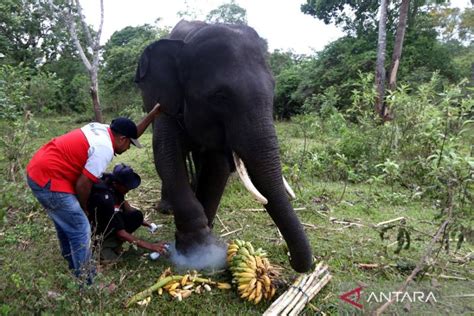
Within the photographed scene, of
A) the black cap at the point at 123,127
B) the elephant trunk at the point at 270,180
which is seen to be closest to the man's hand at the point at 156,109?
the black cap at the point at 123,127

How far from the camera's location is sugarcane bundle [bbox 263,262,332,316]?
307 centimetres

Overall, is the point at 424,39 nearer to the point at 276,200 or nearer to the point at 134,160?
the point at 134,160

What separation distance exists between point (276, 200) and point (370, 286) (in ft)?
4.13

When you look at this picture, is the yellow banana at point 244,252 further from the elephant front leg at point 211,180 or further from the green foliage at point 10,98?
the green foliage at point 10,98

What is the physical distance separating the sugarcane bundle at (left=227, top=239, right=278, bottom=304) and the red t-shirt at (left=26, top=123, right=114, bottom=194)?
4.48ft

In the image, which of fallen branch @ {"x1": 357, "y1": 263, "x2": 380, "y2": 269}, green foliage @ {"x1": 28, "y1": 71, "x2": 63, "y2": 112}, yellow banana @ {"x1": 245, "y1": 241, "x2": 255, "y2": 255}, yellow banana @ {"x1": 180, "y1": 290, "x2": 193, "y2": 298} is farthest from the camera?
green foliage @ {"x1": 28, "y1": 71, "x2": 63, "y2": 112}

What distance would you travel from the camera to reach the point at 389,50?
58.5 feet

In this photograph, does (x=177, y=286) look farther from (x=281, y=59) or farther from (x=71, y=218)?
(x=281, y=59)

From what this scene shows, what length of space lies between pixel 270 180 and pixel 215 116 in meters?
0.75

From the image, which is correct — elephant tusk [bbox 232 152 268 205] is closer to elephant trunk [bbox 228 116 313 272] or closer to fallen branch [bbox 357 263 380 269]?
elephant trunk [bbox 228 116 313 272]

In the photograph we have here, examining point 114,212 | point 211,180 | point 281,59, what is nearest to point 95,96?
point 211,180

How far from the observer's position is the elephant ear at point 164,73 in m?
3.84

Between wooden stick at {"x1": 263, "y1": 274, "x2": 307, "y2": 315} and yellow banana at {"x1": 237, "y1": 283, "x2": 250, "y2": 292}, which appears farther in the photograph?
yellow banana at {"x1": 237, "y1": 283, "x2": 250, "y2": 292}

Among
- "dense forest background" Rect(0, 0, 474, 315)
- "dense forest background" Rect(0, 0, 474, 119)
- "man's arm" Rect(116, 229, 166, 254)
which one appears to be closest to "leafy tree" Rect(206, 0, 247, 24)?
"dense forest background" Rect(0, 0, 474, 119)
